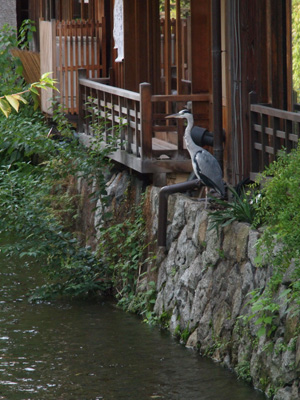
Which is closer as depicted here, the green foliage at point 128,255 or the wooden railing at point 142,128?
the wooden railing at point 142,128

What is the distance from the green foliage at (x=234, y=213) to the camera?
10.2 metres

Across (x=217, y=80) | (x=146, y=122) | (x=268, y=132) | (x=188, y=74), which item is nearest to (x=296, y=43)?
(x=268, y=132)

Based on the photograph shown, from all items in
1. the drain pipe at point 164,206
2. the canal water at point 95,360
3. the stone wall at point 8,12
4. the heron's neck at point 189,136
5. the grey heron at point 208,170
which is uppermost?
the stone wall at point 8,12

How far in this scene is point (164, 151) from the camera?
42.6ft

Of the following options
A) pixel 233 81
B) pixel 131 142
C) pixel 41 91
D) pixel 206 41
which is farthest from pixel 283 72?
pixel 41 91

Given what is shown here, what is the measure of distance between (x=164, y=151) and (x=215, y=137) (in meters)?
0.93

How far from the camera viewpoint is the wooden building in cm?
1165

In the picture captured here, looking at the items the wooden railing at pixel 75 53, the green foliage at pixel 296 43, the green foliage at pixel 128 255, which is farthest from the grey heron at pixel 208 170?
the wooden railing at pixel 75 53

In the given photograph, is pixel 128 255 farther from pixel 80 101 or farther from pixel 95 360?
pixel 80 101

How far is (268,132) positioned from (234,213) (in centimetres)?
127

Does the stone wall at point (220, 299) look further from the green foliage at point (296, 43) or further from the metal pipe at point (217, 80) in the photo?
the green foliage at point (296, 43)

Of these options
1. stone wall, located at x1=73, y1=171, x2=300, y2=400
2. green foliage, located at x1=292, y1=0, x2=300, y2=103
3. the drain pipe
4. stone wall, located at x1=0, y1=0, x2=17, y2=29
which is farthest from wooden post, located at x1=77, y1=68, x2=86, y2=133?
stone wall, located at x1=0, y1=0, x2=17, y2=29

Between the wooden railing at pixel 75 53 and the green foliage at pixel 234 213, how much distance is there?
21.7 feet

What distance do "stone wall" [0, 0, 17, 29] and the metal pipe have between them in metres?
13.5
